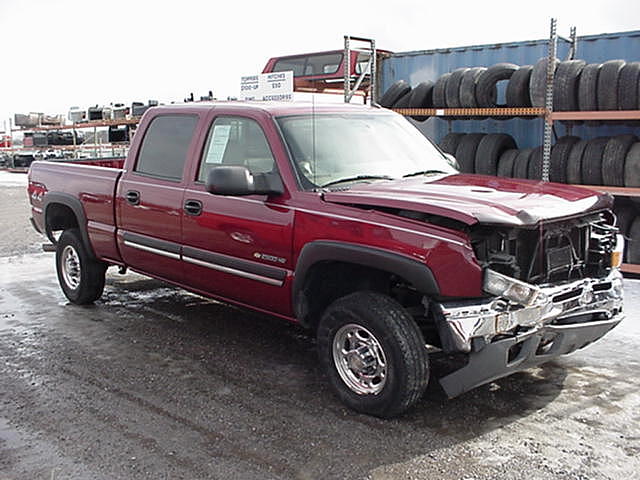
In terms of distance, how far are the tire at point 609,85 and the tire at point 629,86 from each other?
41 mm

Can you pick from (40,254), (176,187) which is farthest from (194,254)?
(40,254)

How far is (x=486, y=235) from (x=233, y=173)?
1.54 m

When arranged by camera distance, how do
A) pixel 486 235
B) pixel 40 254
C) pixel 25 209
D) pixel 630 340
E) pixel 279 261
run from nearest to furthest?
pixel 486 235, pixel 279 261, pixel 630 340, pixel 40 254, pixel 25 209

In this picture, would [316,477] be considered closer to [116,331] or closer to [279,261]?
[279,261]

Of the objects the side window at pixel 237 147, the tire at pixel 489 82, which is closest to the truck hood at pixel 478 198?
the side window at pixel 237 147

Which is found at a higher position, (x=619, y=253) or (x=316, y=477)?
(x=619, y=253)

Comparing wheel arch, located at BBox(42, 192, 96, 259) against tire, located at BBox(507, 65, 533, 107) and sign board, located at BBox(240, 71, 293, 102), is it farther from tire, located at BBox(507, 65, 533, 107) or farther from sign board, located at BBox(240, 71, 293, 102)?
tire, located at BBox(507, 65, 533, 107)

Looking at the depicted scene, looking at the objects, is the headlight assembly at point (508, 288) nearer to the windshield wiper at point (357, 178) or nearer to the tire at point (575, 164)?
the windshield wiper at point (357, 178)

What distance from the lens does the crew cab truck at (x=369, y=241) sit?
3.54 meters

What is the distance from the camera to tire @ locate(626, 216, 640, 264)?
732 cm

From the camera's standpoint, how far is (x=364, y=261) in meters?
3.79

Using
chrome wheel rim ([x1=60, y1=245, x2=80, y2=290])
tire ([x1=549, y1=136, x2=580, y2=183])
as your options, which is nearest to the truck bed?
chrome wheel rim ([x1=60, y1=245, x2=80, y2=290])

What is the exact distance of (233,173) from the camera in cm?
410

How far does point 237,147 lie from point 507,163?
4754 mm
